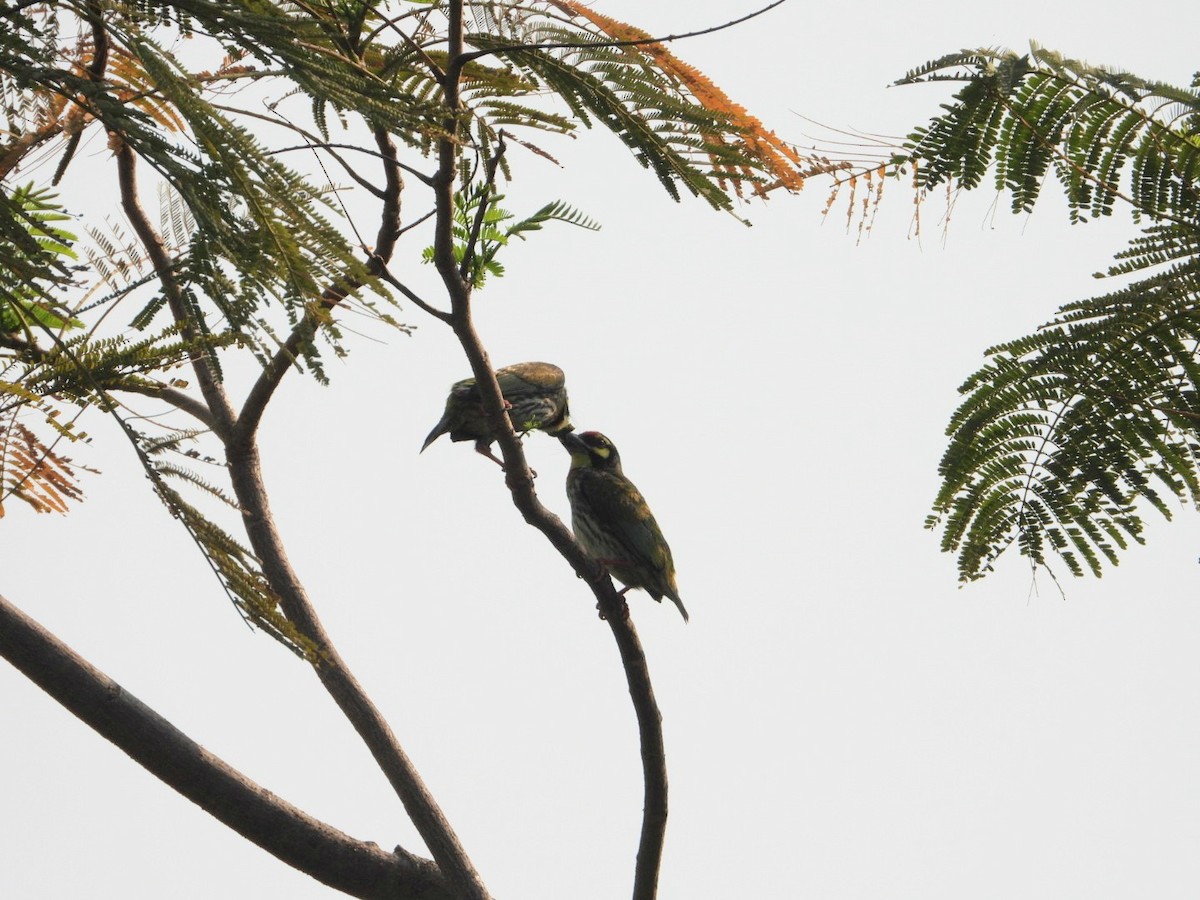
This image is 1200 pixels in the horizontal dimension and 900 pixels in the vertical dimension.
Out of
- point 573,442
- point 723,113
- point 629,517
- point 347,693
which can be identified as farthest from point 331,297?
point 573,442

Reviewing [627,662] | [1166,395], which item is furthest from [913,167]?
[627,662]

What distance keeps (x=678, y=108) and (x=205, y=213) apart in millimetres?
1737

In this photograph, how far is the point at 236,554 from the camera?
341cm

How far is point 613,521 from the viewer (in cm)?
810

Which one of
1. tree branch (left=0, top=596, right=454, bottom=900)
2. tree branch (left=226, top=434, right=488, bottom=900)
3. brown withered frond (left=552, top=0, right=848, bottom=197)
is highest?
brown withered frond (left=552, top=0, right=848, bottom=197)

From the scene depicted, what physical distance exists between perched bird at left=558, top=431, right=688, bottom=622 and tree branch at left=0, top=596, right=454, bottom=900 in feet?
8.54

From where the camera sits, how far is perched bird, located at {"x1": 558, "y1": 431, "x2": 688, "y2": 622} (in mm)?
7777

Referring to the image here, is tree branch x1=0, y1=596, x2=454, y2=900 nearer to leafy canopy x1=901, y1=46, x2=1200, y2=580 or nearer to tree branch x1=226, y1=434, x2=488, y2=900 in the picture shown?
tree branch x1=226, y1=434, x2=488, y2=900

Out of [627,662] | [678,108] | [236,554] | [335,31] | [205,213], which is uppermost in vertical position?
[678,108]

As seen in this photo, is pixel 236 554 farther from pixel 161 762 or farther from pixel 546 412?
pixel 546 412

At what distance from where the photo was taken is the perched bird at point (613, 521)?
25.5 ft

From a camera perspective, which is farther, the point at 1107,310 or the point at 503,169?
the point at 1107,310

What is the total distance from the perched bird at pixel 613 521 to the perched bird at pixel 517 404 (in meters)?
0.27

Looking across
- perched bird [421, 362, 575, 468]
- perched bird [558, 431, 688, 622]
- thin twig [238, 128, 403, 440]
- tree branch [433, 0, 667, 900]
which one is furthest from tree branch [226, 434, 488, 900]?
perched bird [558, 431, 688, 622]
